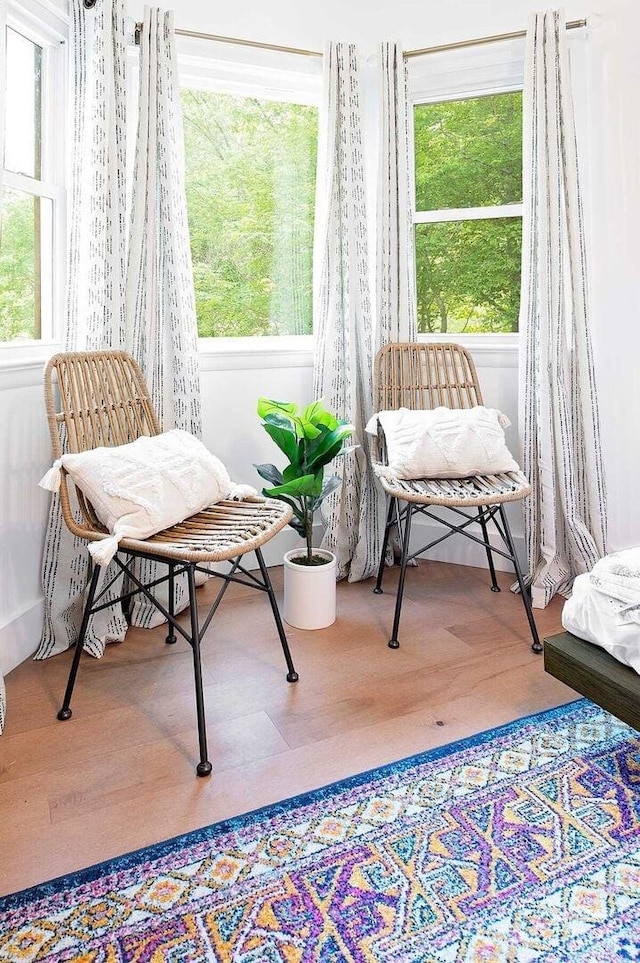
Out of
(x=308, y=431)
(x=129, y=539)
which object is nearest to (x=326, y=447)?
(x=308, y=431)

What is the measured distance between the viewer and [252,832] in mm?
1453

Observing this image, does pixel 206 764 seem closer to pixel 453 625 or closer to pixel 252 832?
pixel 252 832

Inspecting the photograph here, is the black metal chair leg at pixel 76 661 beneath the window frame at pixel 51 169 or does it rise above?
beneath

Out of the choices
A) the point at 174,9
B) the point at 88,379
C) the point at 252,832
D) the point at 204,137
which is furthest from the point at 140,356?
the point at 252,832

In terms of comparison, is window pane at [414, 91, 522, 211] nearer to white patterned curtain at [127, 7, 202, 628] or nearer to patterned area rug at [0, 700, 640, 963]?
white patterned curtain at [127, 7, 202, 628]

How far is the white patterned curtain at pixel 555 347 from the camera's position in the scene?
258cm

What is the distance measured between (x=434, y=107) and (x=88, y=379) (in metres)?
1.95

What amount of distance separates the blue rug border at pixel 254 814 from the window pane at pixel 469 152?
210 cm

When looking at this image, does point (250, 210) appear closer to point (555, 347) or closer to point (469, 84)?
point (469, 84)

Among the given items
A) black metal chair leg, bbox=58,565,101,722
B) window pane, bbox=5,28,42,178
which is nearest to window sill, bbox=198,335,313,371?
window pane, bbox=5,28,42,178

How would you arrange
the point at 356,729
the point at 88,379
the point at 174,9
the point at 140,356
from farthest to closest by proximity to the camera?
the point at 174,9 < the point at 140,356 < the point at 88,379 < the point at 356,729

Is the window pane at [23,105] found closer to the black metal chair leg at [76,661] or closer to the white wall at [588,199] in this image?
the white wall at [588,199]

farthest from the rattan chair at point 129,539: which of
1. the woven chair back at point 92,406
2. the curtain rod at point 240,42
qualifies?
the curtain rod at point 240,42

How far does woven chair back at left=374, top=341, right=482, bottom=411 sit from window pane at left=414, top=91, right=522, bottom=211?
0.70 m
